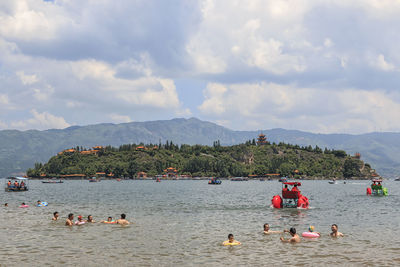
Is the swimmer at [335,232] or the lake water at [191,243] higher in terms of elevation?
the swimmer at [335,232]

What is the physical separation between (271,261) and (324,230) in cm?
1817

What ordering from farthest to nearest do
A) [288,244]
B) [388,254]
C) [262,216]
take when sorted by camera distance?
1. [262,216]
2. [288,244]
3. [388,254]

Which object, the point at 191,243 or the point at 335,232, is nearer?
the point at 191,243

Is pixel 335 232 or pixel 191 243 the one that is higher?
pixel 335 232

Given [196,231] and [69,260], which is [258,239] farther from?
[69,260]

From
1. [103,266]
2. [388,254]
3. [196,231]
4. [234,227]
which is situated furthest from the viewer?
[234,227]

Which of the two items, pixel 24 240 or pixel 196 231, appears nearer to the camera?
pixel 24 240

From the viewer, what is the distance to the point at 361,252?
3497 cm

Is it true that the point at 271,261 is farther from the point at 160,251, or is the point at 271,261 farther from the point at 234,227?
the point at 234,227

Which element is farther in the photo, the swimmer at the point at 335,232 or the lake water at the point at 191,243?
the swimmer at the point at 335,232

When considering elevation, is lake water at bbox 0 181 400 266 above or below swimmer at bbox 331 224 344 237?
below

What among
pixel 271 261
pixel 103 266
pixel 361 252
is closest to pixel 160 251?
pixel 103 266

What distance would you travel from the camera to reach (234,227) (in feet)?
165

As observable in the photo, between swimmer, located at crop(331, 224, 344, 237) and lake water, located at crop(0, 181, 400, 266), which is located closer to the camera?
lake water, located at crop(0, 181, 400, 266)
